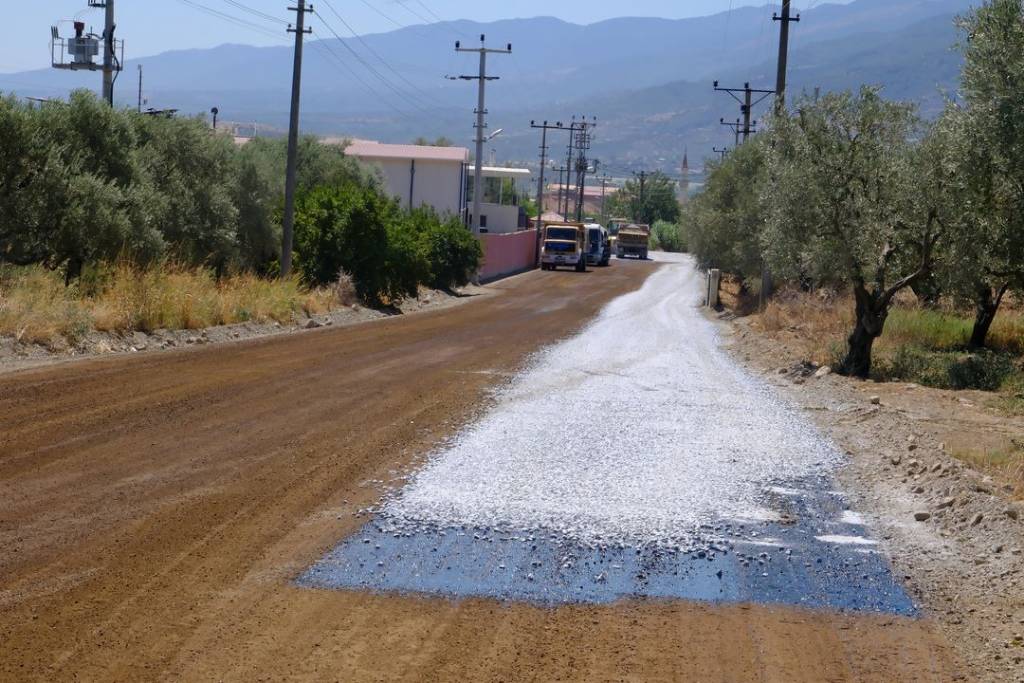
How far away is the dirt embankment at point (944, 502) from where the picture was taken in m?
7.71

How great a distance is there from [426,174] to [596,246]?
12.9 metres

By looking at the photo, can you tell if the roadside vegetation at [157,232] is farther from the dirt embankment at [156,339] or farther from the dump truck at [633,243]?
the dump truck at [633,243]

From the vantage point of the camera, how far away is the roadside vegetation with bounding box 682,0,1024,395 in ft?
55.4

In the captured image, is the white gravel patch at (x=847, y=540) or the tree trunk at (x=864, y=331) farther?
the tree trunk at (x=864, y=331)

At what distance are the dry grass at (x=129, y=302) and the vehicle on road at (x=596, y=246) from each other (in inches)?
2163

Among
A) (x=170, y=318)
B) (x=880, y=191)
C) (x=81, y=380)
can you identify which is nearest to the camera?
(x=81, y=380)

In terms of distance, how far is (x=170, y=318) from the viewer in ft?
75.6

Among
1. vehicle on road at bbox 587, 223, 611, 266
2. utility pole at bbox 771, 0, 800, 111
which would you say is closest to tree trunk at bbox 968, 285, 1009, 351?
utility pole at bbox 771, 0, 800, 111

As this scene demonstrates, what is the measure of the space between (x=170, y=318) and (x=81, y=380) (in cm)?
752

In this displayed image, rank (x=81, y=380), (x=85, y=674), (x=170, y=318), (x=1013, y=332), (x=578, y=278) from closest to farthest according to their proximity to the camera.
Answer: (x=85, y=674) < (x=81, y=380) < (x=170, y=318) < (x=1013, y=332) < (x=578, y=278)

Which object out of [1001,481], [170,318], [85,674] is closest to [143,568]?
[85,674]

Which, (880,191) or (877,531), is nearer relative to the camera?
(877,531)

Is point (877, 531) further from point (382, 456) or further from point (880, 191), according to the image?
point (880, 191)

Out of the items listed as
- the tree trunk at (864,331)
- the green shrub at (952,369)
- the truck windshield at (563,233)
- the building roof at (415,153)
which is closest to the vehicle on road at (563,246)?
the truck windshield at (563,233)
